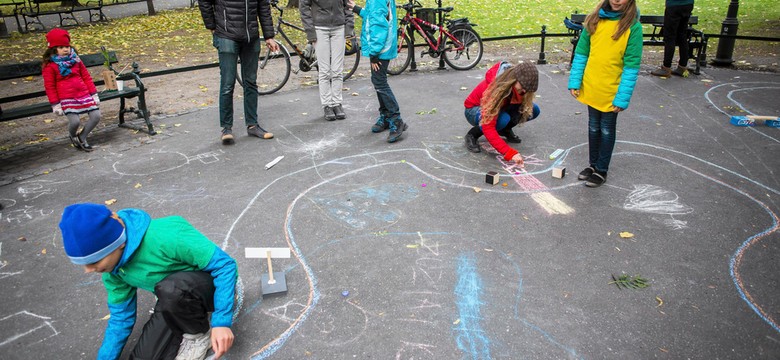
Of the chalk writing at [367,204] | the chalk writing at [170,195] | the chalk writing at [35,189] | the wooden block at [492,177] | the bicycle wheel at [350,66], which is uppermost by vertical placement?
the bicycle wheel at [350,66]

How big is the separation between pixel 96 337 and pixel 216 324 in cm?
90

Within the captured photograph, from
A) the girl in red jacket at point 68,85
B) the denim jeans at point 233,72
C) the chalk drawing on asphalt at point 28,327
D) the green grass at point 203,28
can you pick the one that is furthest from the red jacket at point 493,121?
the green grass at point 203,28

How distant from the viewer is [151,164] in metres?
4.95

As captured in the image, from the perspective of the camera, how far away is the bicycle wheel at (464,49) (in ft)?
28.2

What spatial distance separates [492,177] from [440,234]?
3.21ft

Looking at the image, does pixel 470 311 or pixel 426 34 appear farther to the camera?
pixel 426 34

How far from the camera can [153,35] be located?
43.1 ft

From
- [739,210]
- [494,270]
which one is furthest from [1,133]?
[739,210]

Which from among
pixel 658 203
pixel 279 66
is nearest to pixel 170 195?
pixel 658 203

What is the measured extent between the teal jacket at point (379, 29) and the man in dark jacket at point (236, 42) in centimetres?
107

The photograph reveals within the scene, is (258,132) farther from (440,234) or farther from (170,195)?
(440,234)

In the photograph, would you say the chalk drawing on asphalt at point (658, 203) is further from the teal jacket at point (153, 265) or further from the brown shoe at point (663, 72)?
the brown shoe at point (663, 72)

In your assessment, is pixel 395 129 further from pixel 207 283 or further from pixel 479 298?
pixel 207 283

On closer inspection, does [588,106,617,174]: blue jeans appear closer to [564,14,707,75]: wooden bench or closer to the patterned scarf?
[564,14,707,75]: wooden bench
